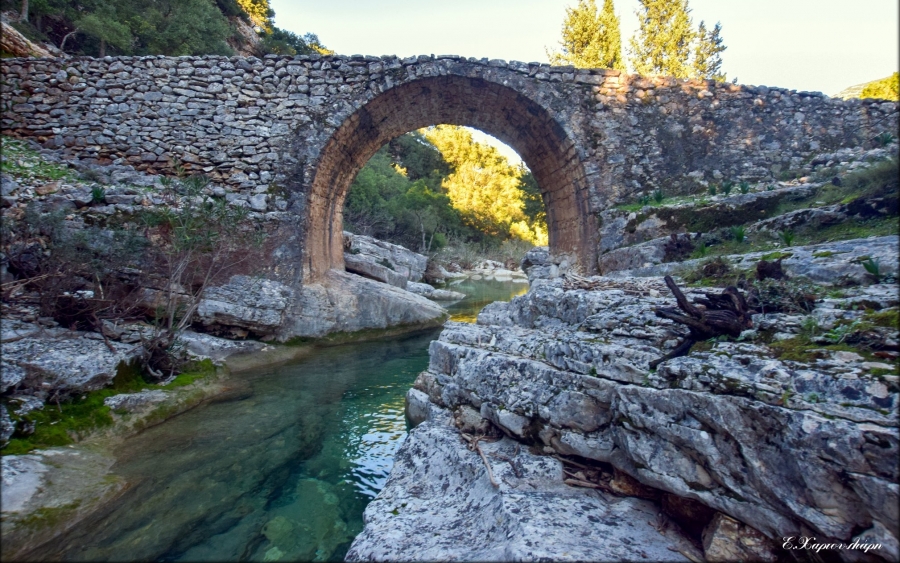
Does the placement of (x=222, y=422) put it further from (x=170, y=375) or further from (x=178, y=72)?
(x=178, y=72)

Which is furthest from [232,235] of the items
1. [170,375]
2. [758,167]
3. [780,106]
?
[780,106]

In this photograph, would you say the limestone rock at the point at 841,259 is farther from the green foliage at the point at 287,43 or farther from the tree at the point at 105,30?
the green foliage at the point at 287,43

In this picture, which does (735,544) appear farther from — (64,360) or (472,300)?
(472,300)

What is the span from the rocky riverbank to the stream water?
1.93 ft

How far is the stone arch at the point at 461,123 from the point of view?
8.71m

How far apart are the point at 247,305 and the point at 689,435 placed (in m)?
7.54

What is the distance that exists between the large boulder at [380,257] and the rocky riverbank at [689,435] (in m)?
8.47

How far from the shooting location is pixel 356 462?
4375 mm

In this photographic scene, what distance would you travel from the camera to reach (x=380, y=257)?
14750 mm

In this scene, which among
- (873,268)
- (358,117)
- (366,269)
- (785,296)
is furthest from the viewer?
(366,269)

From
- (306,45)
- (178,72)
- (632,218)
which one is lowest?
(632,218)

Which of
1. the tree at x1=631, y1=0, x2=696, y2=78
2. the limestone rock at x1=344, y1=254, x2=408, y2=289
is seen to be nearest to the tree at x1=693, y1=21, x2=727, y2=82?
the tree at x1=631, y1=0, x2=696, y2=78

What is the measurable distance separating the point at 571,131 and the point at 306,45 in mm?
23659

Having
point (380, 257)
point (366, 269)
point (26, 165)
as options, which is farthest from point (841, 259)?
point (380, 257)
